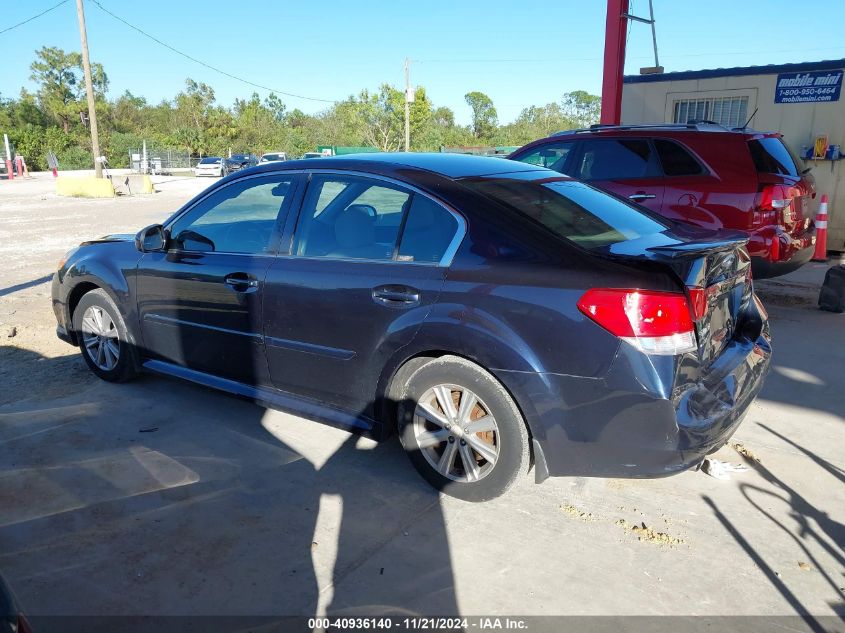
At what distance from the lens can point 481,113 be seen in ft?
313

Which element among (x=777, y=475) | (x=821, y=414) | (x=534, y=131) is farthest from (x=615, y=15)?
(x=534, y=131)

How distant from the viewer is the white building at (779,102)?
10344 millimetres

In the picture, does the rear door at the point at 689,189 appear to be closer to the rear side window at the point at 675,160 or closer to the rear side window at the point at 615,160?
the rear side window at the point at 675,160

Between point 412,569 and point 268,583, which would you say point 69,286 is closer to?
point 268,583

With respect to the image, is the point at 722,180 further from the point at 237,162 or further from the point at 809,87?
the point at 237,162

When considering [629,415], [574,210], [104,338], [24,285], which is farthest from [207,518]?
[24,285]

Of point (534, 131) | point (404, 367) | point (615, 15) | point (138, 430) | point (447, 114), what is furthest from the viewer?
point (447, 114)

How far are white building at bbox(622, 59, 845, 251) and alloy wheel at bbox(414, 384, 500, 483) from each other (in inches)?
366

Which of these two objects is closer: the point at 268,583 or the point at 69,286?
the point at 268,583

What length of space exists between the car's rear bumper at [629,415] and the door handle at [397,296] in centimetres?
59

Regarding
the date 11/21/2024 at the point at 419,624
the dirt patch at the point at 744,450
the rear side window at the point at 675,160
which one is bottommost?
the date 11/21/2024 at the point at 419,624

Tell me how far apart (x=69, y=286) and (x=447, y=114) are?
9889cm

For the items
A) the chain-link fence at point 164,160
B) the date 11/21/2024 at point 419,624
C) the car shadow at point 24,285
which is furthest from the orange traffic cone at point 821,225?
the chain-link fence at point 164,160

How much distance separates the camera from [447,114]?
326 feet
